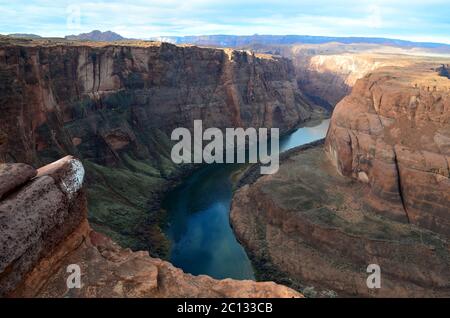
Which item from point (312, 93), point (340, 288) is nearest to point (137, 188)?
point (340, 288)

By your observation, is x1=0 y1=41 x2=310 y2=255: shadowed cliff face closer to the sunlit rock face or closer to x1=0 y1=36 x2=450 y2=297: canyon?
x1=0 y1=36 x2=450 y2=297: canyon

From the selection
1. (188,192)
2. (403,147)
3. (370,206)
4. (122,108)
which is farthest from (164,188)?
(403,147)

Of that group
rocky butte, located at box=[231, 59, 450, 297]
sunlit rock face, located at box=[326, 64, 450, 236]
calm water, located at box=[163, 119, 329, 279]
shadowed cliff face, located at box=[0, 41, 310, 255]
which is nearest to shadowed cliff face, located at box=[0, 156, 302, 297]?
rocky butte, located at box=[231, 59, 450, 297]

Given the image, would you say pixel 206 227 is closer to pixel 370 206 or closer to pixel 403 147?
pixel 370 206

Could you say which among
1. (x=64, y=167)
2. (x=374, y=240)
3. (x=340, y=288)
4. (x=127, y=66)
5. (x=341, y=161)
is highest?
(x=127, y=66)

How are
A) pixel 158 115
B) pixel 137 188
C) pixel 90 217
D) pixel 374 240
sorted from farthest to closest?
pixel 158 115, pixel 137 188, pixel 90 217, pixel 374 240

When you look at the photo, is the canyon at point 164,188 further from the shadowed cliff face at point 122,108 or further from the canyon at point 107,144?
the shadowed cliff face at point 122,108

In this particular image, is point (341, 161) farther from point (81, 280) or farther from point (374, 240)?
point (81, 280)
